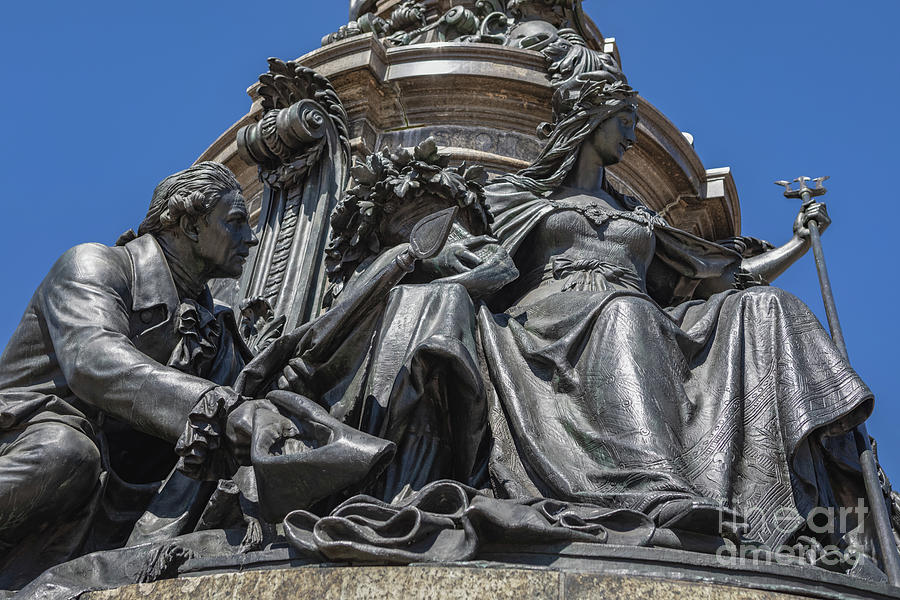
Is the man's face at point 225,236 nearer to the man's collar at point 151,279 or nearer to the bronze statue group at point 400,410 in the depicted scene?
the bronze statue group at point 400,410

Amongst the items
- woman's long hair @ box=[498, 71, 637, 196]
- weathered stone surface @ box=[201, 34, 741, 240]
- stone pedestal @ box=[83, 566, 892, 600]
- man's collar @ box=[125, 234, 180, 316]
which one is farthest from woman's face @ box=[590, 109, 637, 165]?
stone pedestal @ box=[83, 566, 892, 600]

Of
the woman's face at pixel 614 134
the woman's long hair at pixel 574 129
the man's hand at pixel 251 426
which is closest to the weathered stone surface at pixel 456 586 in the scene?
the man's hand at pixel 251 426

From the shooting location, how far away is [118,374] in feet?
16.3

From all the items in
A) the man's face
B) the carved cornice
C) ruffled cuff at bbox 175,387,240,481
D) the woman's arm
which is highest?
the carved cornice

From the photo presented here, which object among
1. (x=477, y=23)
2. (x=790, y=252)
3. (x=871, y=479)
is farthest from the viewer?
(x=477, y=23)

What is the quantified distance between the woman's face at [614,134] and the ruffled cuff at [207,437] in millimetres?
3543

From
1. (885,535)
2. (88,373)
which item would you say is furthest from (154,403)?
(885,535)

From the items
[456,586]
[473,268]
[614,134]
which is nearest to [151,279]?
[473,268]

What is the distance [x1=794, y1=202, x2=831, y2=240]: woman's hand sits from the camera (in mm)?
7930

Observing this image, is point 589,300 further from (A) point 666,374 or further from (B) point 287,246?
(B) point 287,246

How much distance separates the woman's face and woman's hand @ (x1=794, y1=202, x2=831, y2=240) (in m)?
1.48

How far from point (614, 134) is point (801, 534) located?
3265 mm

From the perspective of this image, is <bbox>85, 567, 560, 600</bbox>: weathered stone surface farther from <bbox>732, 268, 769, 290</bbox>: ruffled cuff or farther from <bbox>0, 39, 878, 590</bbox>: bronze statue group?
<bbox>732, 268, 769, 290</bbox>: ruffled cuff

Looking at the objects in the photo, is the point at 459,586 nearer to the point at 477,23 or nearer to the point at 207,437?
the point at 207,437
